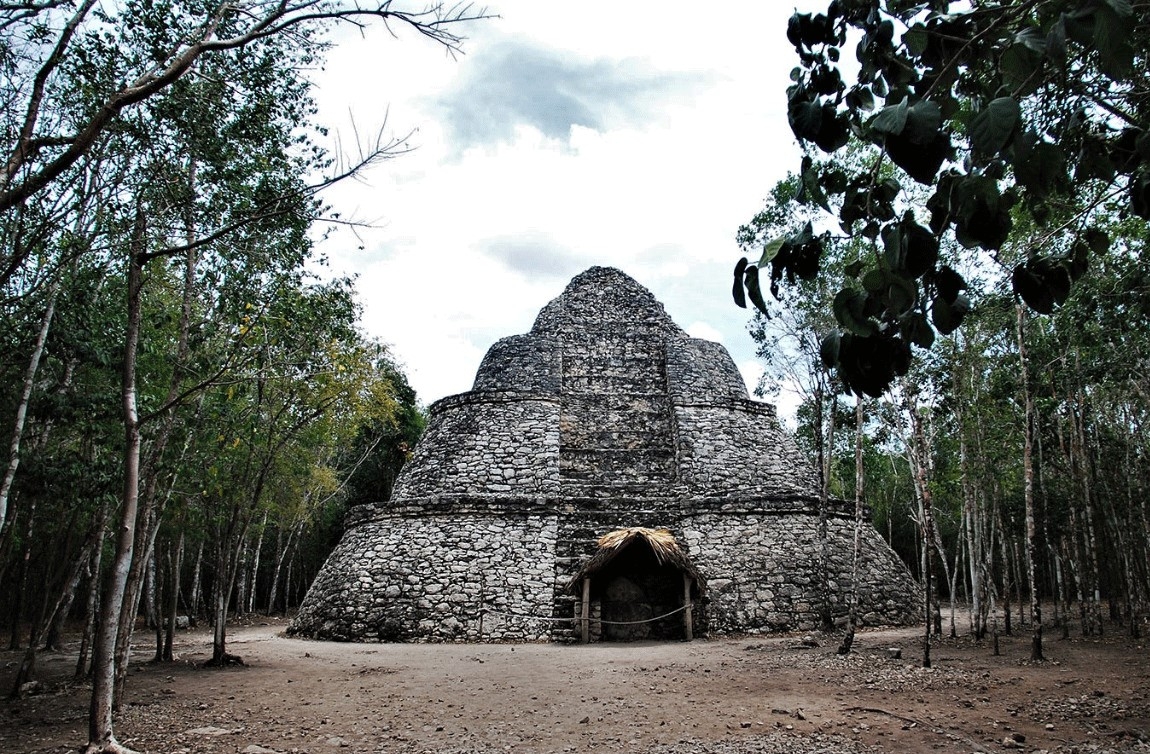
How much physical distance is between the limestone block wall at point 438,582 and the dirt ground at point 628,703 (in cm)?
193

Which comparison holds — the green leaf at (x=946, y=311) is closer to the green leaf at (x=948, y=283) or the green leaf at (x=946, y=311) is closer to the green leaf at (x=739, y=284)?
the green leaf at (x=948, y=283)

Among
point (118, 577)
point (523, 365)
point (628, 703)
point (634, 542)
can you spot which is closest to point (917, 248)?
point (118, 577)

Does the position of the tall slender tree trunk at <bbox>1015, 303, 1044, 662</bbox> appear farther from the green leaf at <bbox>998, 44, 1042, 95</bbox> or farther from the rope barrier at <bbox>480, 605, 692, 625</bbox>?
the green leaf at <bbox>998, 44, 1042, 95</bbox>

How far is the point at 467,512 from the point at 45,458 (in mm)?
6909

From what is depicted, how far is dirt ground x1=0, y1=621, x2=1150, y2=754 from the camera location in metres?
4.94

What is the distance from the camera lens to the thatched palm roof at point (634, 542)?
1079 cm

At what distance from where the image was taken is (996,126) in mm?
1006

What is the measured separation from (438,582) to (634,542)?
11.5 ft

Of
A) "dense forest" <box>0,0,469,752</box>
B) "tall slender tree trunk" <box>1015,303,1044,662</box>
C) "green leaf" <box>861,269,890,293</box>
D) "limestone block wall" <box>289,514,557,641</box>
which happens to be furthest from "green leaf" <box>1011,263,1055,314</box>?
"limestone block wall" <box>289,514,557,641</box>

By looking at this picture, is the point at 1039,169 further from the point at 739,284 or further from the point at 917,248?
the point at 739,284

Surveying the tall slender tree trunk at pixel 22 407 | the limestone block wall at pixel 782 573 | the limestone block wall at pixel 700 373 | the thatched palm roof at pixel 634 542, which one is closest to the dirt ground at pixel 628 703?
the thatched palm roof at pixel 634 542

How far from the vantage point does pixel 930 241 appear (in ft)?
3.92

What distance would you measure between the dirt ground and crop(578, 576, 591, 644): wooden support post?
1560mm

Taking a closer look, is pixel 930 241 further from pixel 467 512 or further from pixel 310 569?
pixel 310 569
